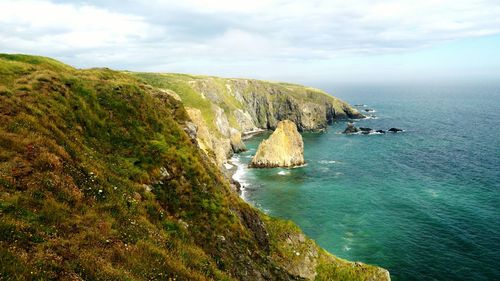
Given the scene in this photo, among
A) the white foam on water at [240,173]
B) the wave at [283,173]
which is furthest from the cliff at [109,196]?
the wave at [283,173]

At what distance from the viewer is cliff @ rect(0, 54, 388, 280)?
45.4ft

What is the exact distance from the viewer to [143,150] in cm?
2692

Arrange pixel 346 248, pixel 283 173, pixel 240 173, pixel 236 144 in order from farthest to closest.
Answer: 1. pixel 236 144
2. pixel 240 173
3. pixel 283 173
4. pixel 346 248

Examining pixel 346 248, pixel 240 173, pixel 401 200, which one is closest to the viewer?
pixel 346 248

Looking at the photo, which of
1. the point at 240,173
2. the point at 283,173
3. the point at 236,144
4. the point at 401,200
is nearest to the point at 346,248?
the point at 401,200

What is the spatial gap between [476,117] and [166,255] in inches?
8603

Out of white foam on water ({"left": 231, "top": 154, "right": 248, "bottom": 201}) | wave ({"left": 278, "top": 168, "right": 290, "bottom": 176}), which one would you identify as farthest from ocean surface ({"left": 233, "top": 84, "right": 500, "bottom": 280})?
white foam on water ({"left": 231, "top": 154, "right": 248, "bottom": 201})

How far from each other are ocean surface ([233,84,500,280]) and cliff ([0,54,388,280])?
2667 cm

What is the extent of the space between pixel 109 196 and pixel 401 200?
73.9 m

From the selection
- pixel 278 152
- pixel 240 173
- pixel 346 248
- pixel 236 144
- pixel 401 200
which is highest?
pixel 278 152

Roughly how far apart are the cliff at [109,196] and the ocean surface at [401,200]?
2667 centimetres

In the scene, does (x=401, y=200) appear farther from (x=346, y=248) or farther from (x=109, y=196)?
(x=109, y=196)

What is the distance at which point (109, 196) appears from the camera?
64.4 ft

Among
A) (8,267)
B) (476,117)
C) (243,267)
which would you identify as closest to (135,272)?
(8,267)
